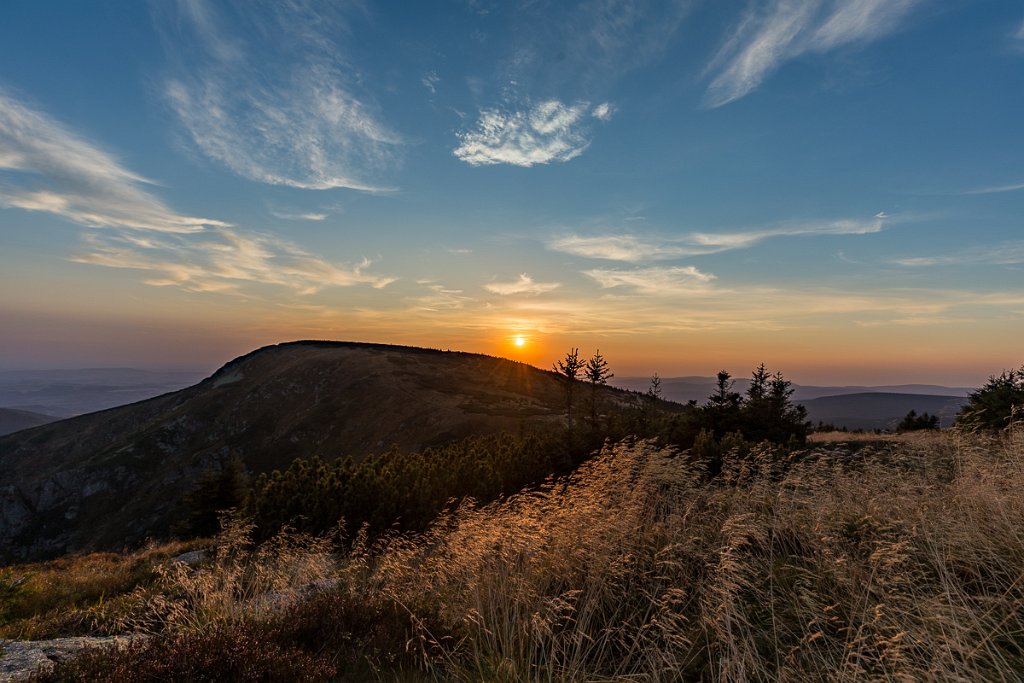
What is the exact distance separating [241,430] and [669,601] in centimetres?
9267

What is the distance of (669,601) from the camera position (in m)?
5.10

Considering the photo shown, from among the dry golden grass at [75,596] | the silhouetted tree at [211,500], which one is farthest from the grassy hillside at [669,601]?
the silhouetted tree at [211,500]

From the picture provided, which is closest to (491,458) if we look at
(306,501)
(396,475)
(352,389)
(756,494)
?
(396,475)

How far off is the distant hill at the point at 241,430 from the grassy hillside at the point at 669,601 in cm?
4112

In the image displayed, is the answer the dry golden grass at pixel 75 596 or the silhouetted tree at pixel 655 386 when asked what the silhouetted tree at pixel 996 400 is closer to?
the silhouetted tree at pixel 655 386

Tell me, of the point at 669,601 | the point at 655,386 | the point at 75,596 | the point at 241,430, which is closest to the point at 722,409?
the point at 655,386

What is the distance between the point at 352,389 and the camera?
88000 mm

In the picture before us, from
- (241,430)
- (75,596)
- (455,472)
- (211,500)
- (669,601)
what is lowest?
(241,430)

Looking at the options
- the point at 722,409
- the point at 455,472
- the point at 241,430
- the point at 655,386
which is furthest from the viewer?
the point at 241,430

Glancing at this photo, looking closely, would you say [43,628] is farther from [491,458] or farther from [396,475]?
[491,458]

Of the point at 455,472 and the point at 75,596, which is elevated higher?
the point at 455,472

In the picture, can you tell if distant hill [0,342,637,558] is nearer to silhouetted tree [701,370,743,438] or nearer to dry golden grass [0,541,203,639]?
silhouetted tree [701,370,743,438]

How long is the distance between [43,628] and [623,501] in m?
9.31

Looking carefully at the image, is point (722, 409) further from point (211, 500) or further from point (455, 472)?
point (211, 500)
